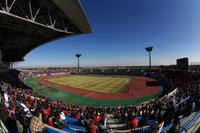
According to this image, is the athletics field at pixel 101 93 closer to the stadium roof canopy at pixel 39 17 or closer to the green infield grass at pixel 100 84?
the green infield grass at pixel 100 84

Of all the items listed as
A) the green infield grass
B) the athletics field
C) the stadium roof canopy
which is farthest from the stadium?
the green infield grass

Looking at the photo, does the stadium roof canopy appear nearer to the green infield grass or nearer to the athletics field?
the athletics field

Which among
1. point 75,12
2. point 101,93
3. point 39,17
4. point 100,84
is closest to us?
point 75,12

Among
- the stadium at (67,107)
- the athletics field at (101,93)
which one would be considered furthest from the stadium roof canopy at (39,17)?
Result: the athletics field at (101,93)

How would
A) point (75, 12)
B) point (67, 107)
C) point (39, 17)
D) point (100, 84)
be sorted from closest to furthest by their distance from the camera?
point (75, 12) < point (67, 107) < point (39, 17) < point (100, 84)

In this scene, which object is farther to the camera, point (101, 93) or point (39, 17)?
point (101, 93)

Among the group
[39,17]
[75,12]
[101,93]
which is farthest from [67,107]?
[101,93]

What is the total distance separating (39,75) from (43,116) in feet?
213

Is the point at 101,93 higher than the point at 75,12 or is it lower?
lower

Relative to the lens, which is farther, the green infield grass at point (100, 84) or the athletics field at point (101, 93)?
the green infield grass at point (100, 84)

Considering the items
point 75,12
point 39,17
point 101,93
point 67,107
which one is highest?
point 39,17

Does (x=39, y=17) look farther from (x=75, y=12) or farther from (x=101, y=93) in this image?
(x=101, y=93)

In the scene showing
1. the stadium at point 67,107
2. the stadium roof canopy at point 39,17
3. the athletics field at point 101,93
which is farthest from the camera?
the athletics field at point 101,93

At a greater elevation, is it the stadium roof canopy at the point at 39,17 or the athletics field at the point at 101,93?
the stadium roof canopy at the point at 39,17
